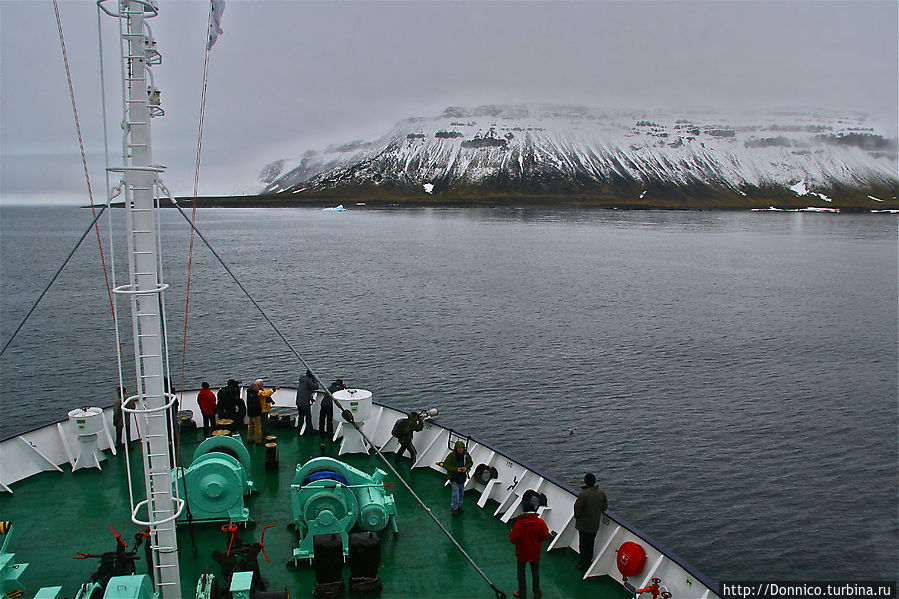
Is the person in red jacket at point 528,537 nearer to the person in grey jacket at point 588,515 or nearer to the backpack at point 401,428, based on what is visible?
the person in grey jacket at point 588,515

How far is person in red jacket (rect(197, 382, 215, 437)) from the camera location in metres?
13.6

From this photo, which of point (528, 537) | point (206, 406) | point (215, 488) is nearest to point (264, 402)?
point (206, 406)

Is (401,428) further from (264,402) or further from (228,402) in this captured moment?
(228,402)

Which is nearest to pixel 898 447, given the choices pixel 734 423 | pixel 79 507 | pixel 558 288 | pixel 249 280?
pixel 734 423

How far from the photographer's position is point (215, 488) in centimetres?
980

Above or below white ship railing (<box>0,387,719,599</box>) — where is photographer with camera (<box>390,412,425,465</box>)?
above

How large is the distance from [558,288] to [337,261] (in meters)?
31.8

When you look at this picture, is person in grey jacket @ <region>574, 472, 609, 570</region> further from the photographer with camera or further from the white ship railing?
the photographer with camera

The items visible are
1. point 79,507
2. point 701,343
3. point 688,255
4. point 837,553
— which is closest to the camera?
point 79,507

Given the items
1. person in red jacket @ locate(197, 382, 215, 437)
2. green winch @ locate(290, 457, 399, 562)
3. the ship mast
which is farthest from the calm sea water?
the ship mast

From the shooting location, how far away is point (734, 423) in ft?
82.8

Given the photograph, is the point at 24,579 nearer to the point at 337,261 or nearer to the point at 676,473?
the point at 676,473

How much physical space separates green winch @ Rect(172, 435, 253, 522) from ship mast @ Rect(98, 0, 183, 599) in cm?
274

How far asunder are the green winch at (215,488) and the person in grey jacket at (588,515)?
494 centimetres
